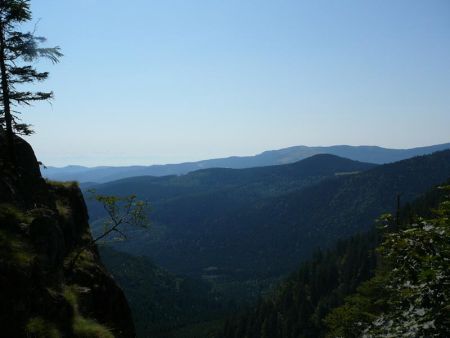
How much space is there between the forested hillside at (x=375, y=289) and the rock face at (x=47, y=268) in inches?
520

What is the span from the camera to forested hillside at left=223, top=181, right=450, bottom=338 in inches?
424

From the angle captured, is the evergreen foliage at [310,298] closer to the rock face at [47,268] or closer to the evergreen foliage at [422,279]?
the rock face at [47,268]

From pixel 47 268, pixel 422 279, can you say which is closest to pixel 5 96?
pixel 47 268

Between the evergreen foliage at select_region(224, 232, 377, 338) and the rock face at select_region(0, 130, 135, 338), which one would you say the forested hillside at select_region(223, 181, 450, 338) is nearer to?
the evergreen foliage at select_region(224, 232, 377, 338)

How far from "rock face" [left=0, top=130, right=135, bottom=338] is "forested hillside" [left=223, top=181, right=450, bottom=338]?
13.2 meters

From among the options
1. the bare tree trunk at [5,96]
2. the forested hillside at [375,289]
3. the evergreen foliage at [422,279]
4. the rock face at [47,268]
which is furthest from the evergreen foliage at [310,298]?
the evergreen foliage at [422,279]

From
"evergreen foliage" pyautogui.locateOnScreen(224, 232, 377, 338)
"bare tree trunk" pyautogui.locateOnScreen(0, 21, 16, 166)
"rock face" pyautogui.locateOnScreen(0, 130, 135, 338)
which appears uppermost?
"bare tree trunk" pyautogui.locateOnScreen(0, 21, 16, 166)

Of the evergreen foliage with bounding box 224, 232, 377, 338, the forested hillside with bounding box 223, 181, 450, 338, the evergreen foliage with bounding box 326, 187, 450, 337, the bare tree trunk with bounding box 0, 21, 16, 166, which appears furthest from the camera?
the evergreen foliage with bounding box 224, 232, 377, 338

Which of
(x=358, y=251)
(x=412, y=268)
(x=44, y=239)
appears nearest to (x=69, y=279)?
(x=44, y=239)

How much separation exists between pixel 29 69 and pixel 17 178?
7054mm

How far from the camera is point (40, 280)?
1947cm

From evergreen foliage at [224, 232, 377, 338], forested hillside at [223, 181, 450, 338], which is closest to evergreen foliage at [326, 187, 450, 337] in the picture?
forested hillside at [223, 181, 450, 338]

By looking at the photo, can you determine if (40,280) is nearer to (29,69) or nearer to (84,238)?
(84,238)

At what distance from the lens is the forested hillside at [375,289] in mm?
10781
